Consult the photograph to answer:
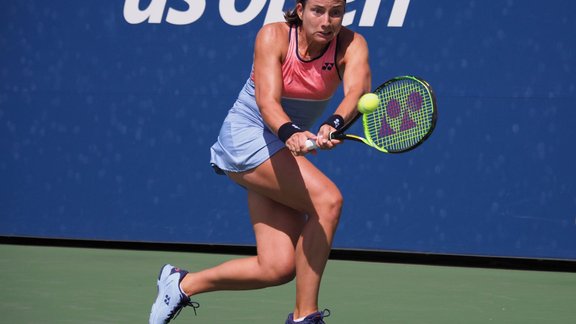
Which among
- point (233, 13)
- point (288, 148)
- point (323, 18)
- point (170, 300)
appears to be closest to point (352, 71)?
point (323, 18)

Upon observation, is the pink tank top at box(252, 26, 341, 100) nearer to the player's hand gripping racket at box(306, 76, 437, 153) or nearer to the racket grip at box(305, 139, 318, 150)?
the player's hand gripping racket at box(306, 76, 437, 153)

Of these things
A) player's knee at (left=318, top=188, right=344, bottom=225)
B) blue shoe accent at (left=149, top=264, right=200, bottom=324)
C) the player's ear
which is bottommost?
blue shoe accent at (left=149, top=264, right=200, bottom=324)

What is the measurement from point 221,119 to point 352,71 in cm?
329

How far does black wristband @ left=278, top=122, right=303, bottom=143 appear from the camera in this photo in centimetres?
355

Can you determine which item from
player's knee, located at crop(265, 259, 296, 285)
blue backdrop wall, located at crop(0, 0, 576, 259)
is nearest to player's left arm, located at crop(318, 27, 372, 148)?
player's knee, located at crop(265, 259, 296, 285)

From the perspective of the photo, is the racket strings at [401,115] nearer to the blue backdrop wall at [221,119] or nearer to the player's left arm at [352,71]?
the player's left arm at [352,71]

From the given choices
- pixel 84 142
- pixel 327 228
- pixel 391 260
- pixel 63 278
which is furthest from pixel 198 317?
pixel 84 142

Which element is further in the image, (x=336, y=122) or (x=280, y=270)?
(x=280, y=270)

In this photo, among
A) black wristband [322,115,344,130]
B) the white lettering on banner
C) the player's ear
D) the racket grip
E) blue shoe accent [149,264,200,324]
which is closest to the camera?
the racket grip

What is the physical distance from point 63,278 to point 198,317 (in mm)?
1484

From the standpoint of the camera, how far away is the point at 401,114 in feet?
13.0

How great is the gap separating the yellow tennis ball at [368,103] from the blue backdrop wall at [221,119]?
2.92 m

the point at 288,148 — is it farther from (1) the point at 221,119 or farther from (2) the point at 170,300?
(1) the point at 221,119

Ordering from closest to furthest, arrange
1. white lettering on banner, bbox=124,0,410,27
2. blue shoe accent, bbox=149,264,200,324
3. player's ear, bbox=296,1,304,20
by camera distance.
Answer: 1. player's ear, bbox=296,1,304,20
2. blue shoe accent, bbox=149,264,200,324
3. white lettering on banner, bbox=124,0,410,27
